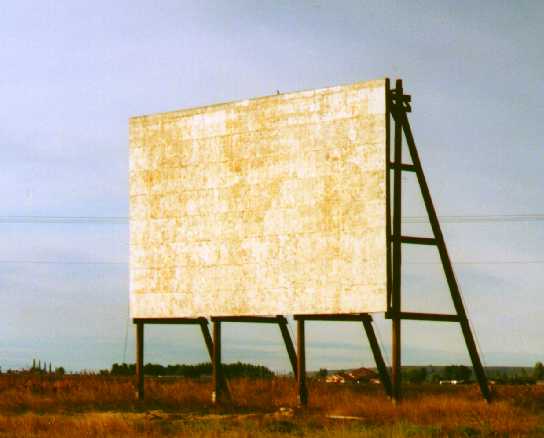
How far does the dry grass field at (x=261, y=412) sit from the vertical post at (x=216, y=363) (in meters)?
0.39

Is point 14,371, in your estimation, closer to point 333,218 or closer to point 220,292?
point 220,292

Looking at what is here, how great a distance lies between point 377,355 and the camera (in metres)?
22.2

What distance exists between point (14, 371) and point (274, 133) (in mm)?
22345

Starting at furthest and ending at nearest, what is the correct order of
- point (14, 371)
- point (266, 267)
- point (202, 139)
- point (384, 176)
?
point (14, 371) < point (202, 139) < point (266, 267) < point (384, 176)

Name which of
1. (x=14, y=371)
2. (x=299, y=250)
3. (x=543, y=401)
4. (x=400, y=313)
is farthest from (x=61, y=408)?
(x=14, y=371)

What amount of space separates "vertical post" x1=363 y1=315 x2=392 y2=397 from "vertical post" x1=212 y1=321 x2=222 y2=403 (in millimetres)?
3618

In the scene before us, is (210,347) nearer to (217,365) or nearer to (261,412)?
(217,365)

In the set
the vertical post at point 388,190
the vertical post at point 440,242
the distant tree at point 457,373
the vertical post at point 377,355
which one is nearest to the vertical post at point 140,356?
the vertical post at point 377,355

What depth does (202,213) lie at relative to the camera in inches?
916

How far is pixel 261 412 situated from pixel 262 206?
14.8ft

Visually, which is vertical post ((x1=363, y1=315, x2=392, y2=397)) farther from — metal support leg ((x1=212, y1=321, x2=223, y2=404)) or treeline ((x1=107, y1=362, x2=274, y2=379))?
treeline ((x1=107, y1=362, x2=274, y2=379))

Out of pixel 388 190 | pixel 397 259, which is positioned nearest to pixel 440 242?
pixel 397 259

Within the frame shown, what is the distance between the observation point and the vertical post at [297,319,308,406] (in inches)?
848

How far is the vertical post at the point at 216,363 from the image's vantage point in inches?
917
